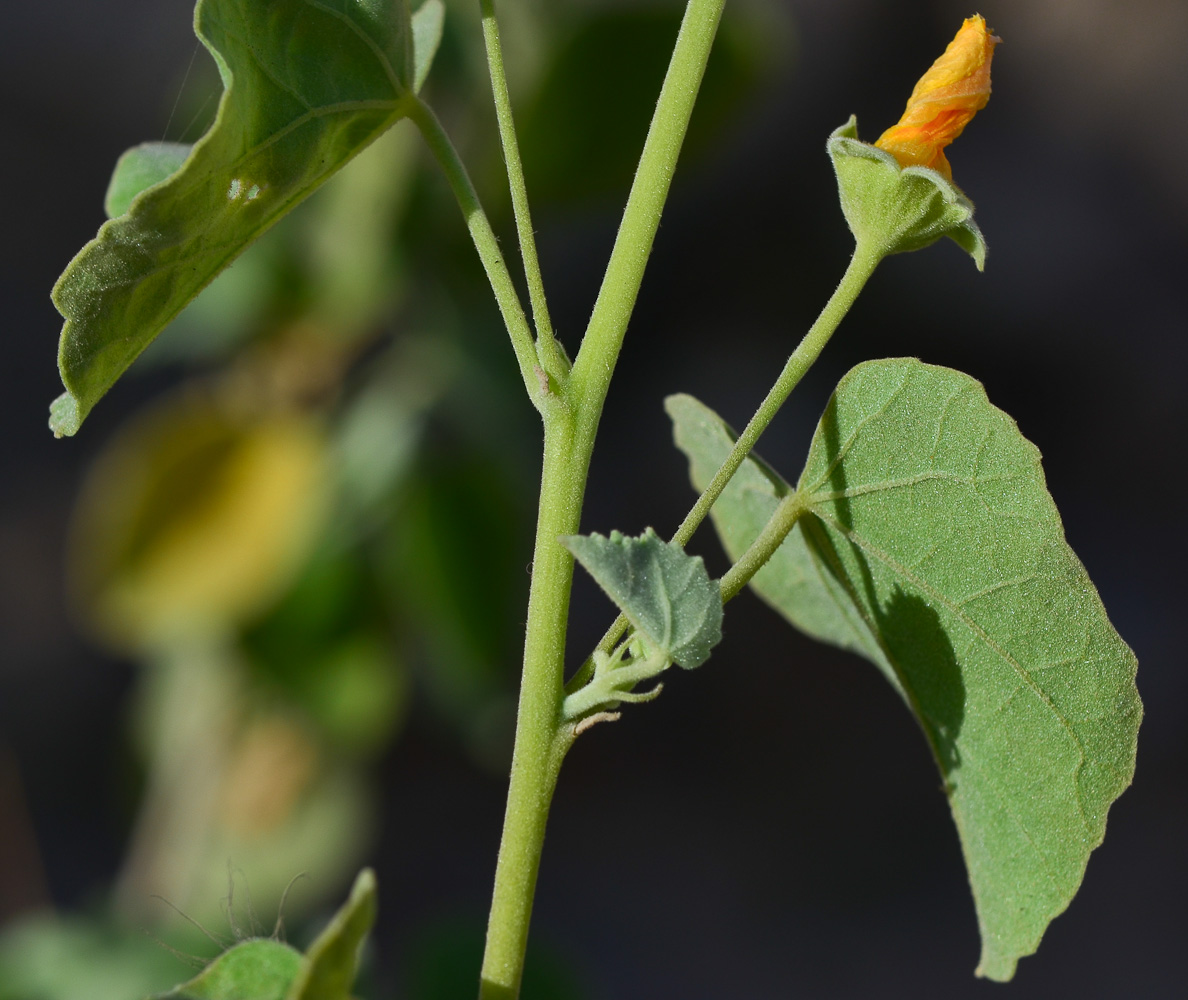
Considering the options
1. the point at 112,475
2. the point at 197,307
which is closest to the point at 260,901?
the point at 112,475

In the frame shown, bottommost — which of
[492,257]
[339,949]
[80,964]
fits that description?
[80,964]

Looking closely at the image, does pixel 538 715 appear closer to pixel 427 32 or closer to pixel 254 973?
pixel 254 973

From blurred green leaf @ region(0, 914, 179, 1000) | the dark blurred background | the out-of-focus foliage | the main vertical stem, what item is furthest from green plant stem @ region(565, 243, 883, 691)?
the dark blurred background

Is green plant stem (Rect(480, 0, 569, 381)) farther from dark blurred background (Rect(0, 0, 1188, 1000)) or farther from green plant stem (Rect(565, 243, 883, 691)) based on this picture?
dark blurred background (Rect(0, 0, 1188, 1000))

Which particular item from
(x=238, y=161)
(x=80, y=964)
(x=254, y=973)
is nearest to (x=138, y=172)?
(x=238, y=161)

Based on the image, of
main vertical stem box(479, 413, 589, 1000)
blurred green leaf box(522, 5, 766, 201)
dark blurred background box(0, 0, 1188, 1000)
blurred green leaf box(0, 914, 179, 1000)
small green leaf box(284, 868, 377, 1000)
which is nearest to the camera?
small green leaf box(284, 868, 377, 1000)

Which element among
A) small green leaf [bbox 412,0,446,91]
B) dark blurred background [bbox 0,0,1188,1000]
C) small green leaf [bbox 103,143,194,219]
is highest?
small green leaf [bbox 103,143,194,219]
